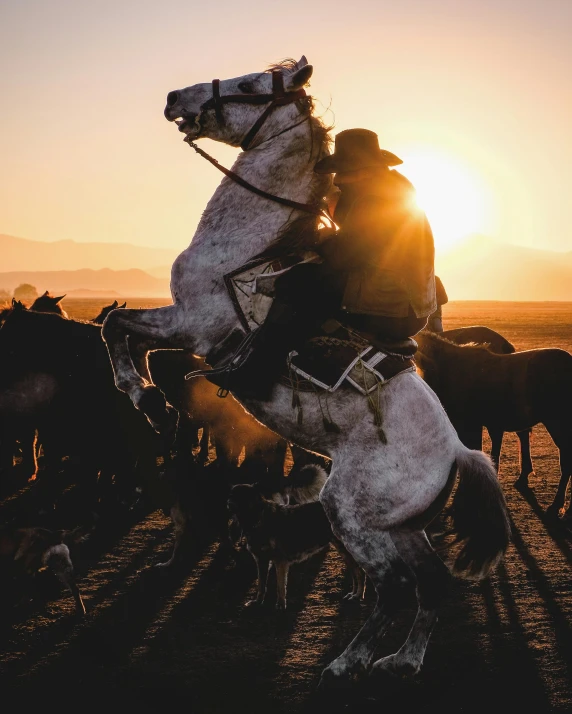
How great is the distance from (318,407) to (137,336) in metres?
1.34

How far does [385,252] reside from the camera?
188 inches

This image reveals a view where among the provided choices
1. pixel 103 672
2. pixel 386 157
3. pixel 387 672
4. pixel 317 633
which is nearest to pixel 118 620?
pixel 103 672

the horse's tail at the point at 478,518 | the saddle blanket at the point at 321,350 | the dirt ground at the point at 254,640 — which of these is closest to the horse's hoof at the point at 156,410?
the saddle blanket at the point at 321,350

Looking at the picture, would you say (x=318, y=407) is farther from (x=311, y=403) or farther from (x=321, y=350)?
(x=321, y=350)

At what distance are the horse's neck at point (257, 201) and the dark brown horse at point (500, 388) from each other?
599 cm

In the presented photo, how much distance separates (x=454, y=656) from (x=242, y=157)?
4.13 m

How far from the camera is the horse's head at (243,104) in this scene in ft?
17.4

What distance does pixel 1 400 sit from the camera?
9.59 meters

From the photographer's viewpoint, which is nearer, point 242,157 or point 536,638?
point 242,157

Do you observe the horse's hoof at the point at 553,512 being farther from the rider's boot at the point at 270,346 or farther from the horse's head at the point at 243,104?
the horse's head at the point at 243,104

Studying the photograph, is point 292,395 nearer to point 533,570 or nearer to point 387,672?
point 387,672

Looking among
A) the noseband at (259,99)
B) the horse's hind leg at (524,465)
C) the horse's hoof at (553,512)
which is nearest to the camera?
the noseband at (259,99)

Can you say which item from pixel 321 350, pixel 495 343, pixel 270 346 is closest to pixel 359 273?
pixel 321 350

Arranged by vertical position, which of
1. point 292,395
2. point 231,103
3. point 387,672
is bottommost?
point 387,672
